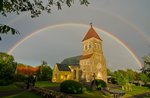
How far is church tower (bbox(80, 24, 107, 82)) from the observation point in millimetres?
69438

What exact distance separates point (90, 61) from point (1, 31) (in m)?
63.4

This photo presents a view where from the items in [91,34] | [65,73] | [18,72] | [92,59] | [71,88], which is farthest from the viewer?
[18,72]

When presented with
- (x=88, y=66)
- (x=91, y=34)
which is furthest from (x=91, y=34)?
(x=88, y=66)

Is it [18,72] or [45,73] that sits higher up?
[18,72]

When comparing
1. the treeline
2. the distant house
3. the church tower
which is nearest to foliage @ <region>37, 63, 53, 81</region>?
the treeline

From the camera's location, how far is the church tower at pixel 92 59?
6944 centimetres

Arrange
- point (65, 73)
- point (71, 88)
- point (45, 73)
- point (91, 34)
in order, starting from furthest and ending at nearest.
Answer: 1. point (45, 73)
2. point (91, 34)
3. point (65, 73)
4. point (71, 88)

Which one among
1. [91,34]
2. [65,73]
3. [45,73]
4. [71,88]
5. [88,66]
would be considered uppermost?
[91,34]

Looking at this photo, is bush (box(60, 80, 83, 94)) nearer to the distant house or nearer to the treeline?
the treeline

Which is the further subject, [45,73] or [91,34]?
[45,73]

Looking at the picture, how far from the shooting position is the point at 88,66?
70188mm

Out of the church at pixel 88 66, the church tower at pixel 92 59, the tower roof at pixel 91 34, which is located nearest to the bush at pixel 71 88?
the church tower at pixel 92 59

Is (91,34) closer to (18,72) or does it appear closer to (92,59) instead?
(92,59)

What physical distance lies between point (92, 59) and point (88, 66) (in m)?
2.78
